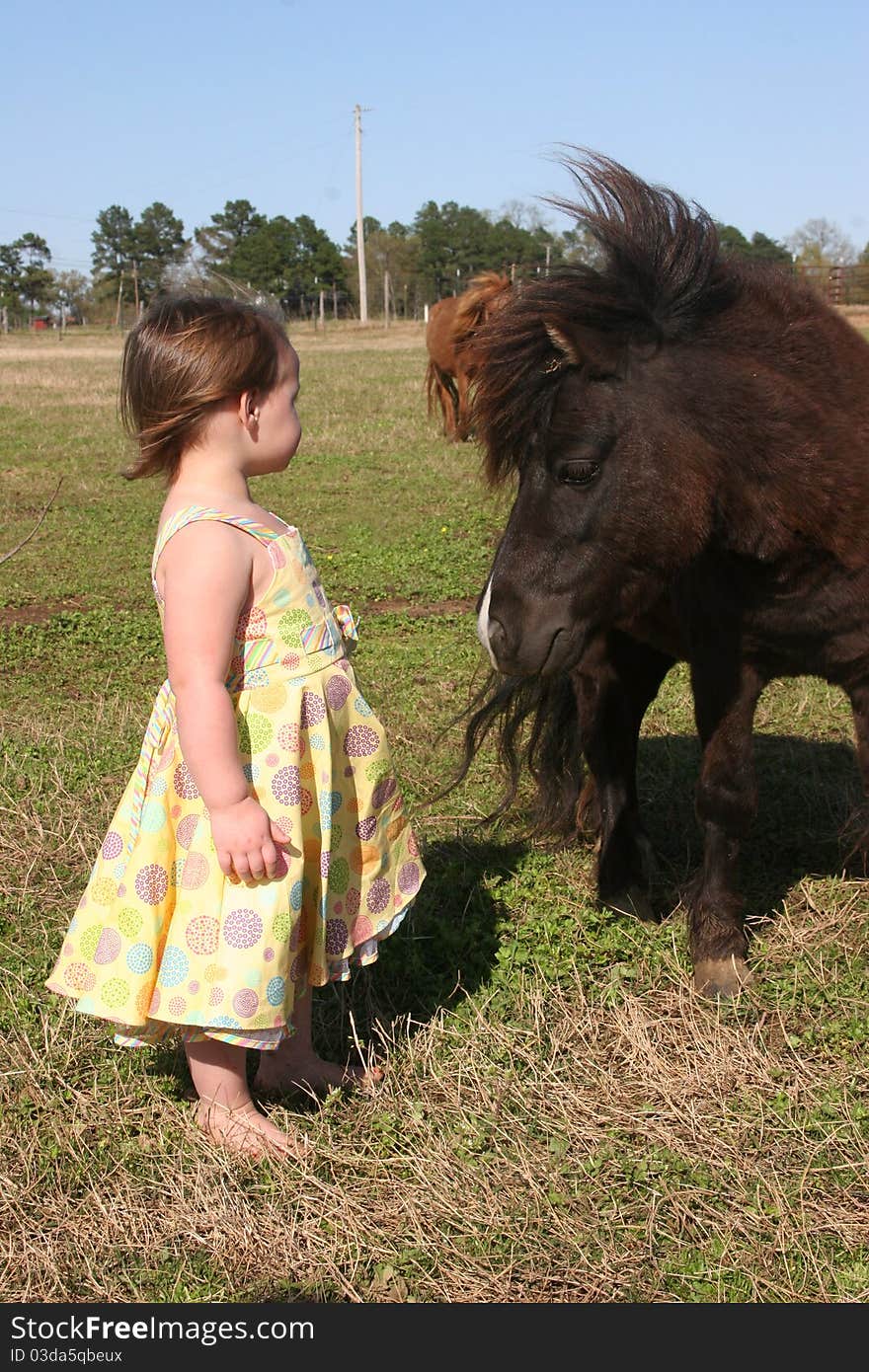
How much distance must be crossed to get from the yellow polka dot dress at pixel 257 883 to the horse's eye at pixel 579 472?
2.12ft

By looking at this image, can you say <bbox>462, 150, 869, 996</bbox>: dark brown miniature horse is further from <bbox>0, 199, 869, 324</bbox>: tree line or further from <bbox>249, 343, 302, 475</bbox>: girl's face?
<bbox>0, 199, 869, 324</bbox>: tree line

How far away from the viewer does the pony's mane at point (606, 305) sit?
282 cm

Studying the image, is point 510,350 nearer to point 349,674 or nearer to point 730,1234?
point 349,674

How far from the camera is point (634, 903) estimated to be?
3.77 m

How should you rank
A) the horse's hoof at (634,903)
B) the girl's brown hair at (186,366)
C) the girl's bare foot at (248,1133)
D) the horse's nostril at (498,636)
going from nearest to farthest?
the girl's brown hair at (186,366) → the girl's bare foot at (248,1133) → the horse's nostril at (498,636) → the horse's hoof at (634,903)

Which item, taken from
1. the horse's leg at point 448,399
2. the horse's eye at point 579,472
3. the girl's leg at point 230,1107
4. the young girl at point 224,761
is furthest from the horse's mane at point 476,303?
the girl's leg at point 230,1107

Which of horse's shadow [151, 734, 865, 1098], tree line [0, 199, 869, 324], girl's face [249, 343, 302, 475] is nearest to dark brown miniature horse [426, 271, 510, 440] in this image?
horse's shadow [151, 734, 865, 1098]

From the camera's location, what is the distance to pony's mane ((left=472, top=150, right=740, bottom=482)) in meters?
2.82

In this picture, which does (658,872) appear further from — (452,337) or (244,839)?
(452,337)

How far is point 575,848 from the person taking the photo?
416 centimetres

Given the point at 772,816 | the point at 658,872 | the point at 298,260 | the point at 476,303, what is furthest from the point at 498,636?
the point at 298,260

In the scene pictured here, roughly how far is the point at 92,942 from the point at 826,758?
129 inches

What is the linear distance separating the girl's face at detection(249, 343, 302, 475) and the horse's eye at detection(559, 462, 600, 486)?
2.08 ft

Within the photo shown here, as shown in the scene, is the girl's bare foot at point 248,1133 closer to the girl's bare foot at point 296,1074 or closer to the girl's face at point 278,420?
the girl's bare foot at point 296,1074
